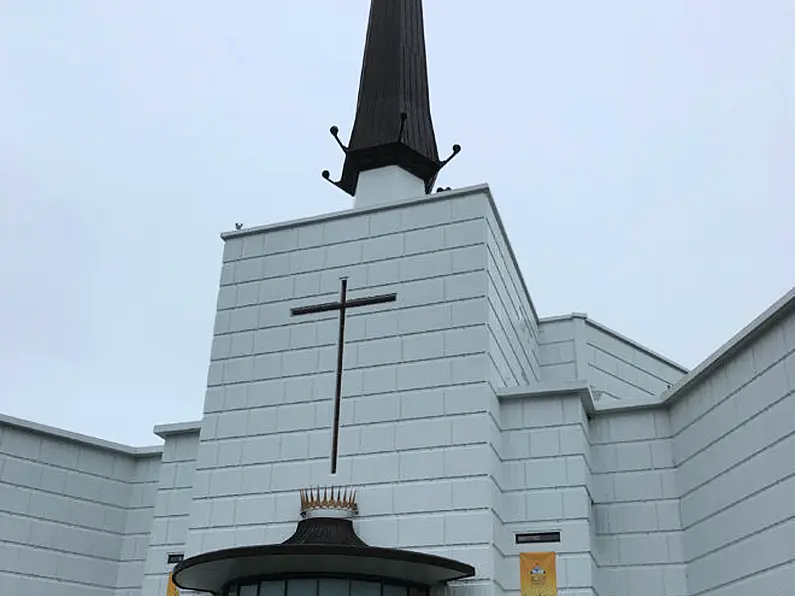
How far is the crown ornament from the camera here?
14.4m

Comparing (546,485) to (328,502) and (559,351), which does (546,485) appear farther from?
(559,351)

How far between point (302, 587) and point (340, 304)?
17.2 feet

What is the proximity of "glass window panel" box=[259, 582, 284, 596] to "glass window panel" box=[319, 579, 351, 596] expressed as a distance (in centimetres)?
62

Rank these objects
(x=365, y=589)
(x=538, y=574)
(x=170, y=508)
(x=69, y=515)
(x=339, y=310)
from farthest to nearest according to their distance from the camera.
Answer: (x=69, y=515) → (x=170, y=508) → (x=339, y=310) → (x=538, y=574) → (x=365, y=589)

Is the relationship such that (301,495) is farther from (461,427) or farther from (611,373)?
(611,373)

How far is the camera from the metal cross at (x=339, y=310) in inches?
619

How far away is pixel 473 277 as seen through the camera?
1595cm

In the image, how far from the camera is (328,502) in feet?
47.9

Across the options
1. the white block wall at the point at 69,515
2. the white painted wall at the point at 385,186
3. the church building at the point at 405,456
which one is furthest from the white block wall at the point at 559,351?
the white block wall at the point at 69,515

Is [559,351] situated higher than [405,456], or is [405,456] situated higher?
[559,351]

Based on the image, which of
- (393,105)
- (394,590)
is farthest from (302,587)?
(393,105)

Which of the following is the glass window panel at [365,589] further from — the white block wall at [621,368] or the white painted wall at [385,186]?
the white block wall at [621,368]

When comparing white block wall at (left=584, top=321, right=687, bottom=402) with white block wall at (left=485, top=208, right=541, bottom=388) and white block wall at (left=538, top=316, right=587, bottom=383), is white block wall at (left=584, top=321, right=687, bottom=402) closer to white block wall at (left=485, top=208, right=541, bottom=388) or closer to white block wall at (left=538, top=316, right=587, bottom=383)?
white block wall at (left=538, top=316, right=587, bottom=383)

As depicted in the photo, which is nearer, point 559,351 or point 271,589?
point 271,589
